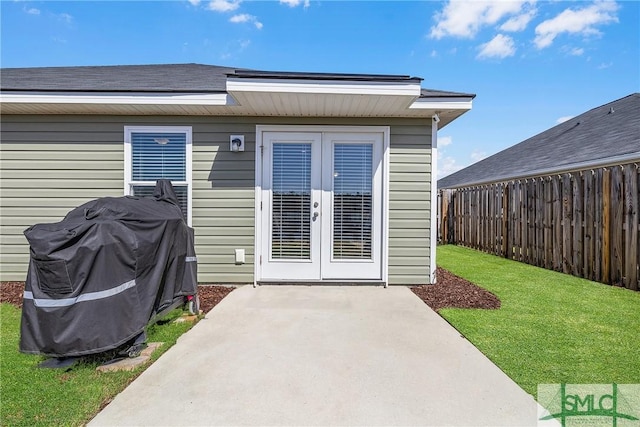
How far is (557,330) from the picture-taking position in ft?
9.75

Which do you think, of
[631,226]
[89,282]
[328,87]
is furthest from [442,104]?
[89,282]

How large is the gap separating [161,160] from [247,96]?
1.75 meters

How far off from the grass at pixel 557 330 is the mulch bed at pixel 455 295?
0.17 meters

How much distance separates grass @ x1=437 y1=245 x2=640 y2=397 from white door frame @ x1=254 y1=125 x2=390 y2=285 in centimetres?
139

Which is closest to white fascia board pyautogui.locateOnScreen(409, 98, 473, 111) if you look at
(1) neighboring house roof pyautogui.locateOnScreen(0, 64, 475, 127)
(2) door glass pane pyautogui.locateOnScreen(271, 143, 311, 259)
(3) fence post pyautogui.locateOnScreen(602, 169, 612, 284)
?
(1) neighboring house roof pyautogui.locateOnScreen(0, 64, 475, 127)

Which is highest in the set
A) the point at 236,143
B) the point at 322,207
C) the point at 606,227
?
the point at 236,143

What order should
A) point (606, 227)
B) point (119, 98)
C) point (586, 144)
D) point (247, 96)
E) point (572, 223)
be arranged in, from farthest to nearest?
point (586, 144) → point (572, 223) → point (606, 227) → point (119, 98) → point (247, 96)

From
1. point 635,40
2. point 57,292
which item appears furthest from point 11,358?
point 635,40

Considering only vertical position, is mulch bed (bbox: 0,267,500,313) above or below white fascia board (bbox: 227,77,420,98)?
below

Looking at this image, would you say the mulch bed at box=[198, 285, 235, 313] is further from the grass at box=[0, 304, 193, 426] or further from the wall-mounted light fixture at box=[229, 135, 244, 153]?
the wall-mounted light fixture at box=[229, 135, 244, 153]

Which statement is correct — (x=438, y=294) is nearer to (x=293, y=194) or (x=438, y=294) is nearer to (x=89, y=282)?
(x=293, y=194)

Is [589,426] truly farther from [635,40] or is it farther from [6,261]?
[635,40]

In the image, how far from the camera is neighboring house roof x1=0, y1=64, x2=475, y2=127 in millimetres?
3684

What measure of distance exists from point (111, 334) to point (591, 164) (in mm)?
7433
